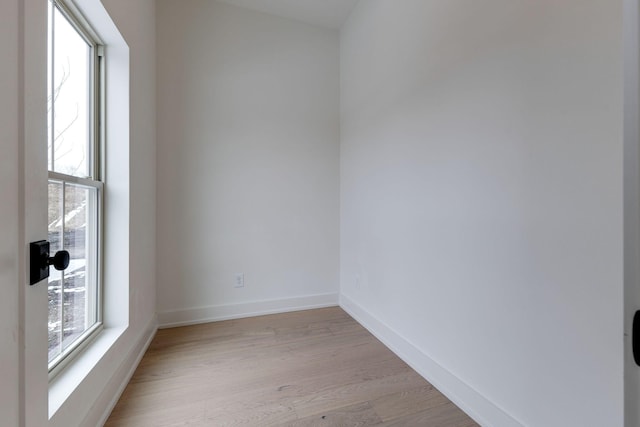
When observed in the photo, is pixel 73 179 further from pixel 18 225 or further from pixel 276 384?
pixel 276 384

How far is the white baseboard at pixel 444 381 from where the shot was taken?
1.28 meters

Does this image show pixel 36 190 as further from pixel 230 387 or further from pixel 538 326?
pixel 538 326

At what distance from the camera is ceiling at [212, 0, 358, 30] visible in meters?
2.48

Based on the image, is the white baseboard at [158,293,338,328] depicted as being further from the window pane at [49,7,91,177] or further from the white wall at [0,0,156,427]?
the window pane at [49,7,91,177]

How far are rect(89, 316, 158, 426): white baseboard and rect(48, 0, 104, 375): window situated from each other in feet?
0.90

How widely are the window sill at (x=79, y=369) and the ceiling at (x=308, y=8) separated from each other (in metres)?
2.88

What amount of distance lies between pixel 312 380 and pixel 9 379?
4.58 ft

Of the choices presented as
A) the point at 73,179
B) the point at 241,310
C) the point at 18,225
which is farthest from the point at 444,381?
the point at 73,179

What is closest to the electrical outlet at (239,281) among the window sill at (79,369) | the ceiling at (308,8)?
the window sill at (79,369)

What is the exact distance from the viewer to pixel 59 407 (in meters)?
0.98

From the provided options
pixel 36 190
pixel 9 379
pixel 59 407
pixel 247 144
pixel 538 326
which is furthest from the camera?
pixel 247 144

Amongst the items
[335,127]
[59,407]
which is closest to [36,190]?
[59,407]

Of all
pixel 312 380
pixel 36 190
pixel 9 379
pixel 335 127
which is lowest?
pixel 312 380

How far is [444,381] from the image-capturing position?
155 cm
